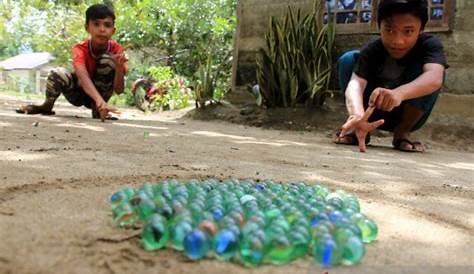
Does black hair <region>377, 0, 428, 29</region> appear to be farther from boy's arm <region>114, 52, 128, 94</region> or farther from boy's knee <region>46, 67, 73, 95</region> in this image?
boy's knee <region>46, 67, 73, 95</region>

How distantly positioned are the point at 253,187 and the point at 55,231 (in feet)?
1.87

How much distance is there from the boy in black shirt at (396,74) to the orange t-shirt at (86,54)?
2001mm

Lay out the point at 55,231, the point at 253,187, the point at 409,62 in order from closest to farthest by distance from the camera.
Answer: the point at 55,231, the point at 253,187, the point at 409,62

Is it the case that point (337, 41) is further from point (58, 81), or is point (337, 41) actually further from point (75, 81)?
point (58, 81)

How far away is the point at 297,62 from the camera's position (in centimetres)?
480

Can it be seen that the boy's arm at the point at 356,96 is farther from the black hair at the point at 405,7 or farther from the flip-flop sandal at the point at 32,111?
the flip-flop sandal at the point at 32,111

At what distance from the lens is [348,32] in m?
5.09

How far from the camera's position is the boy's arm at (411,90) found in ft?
7.90

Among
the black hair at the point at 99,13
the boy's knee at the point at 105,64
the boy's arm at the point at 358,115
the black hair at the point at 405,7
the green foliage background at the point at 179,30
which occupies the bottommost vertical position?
the boy's arm at the point at 358,115

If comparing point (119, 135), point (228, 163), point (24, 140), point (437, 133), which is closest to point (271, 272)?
point (228, 163)

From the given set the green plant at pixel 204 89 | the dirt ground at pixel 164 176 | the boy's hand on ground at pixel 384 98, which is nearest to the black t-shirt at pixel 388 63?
the dirt ground at pixel 164 176

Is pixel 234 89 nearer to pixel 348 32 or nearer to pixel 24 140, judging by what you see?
pixel 348 32

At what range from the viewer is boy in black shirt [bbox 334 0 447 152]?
2572mm

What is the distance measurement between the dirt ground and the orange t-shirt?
0.94 meters
